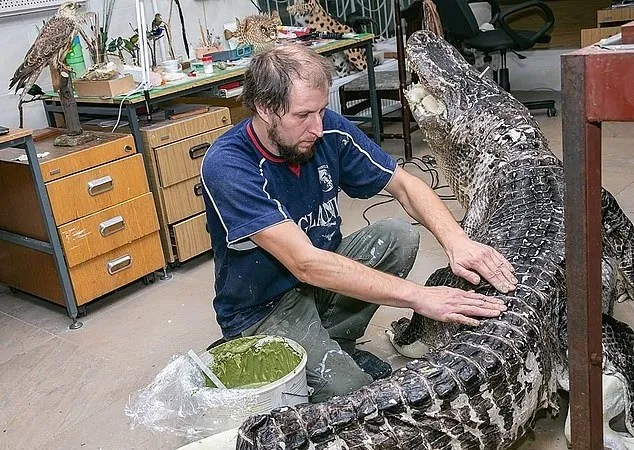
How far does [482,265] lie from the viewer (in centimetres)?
177

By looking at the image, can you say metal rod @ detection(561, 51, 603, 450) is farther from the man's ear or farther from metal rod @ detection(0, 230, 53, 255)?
metal rod @ detection(0, 230, 53, 255)

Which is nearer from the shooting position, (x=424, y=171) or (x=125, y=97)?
(x=125, y=97)

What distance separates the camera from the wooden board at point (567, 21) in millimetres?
5883

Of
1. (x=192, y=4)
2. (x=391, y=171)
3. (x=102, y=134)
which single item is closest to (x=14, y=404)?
(x=102, y=134)

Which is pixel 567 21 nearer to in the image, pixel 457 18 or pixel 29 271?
pixel 457 18

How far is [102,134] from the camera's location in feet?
10.3

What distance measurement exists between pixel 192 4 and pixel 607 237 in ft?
9.73

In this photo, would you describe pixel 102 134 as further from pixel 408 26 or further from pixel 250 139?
pixel 408 26

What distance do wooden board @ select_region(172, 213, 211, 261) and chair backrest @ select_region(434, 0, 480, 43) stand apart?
256cm

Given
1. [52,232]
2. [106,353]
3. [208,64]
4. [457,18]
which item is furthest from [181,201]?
[457,18]

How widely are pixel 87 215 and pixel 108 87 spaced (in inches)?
24.5

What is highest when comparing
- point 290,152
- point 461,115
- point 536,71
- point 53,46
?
point 53,46

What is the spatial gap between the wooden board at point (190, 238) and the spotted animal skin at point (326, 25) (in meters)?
1.70

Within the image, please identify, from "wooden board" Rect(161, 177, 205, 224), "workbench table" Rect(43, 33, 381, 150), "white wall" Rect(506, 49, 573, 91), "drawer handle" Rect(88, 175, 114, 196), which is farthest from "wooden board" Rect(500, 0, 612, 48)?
"drawer handle" Rect(88, 175, 114, 196)
